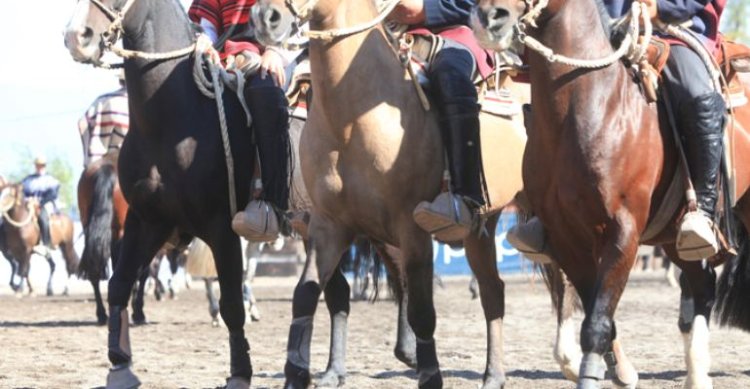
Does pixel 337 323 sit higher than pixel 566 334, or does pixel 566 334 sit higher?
pixel 337 323

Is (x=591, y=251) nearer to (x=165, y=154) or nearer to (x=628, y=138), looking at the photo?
(x=628, y=138)

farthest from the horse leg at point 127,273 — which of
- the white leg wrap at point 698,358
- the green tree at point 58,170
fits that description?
the green tree at point 58,170

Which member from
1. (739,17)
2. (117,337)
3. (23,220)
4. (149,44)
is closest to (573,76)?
(149,44)

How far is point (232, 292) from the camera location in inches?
345

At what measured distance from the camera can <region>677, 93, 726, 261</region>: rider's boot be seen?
784cm

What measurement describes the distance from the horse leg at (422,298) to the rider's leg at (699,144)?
1426 mm

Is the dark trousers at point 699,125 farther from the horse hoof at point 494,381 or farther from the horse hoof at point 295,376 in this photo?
the horse hoof at point 295,376

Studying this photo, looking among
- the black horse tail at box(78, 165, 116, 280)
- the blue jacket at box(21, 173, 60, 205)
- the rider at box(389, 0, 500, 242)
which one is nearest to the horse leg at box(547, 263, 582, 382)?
Result: the rider at box(389, 0, 500, 242)

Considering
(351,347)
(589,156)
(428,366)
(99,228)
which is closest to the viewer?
(589,156)

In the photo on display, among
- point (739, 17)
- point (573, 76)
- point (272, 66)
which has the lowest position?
point (573, 76)

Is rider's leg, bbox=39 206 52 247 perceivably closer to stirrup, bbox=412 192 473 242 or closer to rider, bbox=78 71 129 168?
rider, bbox=78 71 129 168

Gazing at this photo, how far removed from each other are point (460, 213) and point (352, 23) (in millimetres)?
1251

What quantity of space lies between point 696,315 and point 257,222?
2.89 m

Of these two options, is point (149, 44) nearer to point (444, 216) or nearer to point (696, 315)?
point (444, 216)
